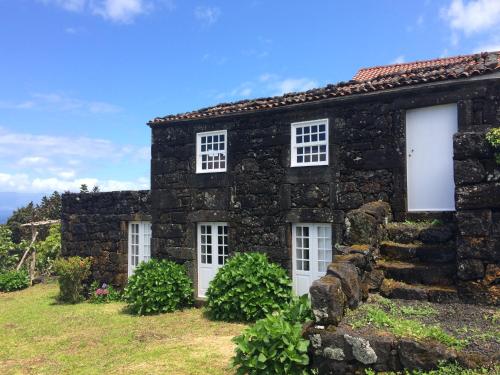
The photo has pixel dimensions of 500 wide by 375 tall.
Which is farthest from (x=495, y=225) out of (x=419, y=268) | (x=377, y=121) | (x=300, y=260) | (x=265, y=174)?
(x=265, y=174)

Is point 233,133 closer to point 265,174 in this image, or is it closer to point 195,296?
point 265,174

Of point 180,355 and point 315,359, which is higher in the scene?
point 315,359

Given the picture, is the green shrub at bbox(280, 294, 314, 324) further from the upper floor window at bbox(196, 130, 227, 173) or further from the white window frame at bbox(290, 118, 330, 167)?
the upper floor window at bbox(196, 130, 227, 173)

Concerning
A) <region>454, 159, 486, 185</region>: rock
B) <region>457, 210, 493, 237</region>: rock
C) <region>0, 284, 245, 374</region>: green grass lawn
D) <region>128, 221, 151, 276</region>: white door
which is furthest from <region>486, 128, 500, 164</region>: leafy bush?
<region>128, 221, 151, 276</region>: white door

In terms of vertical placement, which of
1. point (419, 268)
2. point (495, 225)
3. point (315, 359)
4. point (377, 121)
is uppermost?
point (377, 121)

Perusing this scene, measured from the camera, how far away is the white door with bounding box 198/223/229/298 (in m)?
11.6

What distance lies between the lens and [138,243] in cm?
1390

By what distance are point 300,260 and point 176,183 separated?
14.1ft

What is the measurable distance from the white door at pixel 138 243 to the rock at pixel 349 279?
8.94 meters

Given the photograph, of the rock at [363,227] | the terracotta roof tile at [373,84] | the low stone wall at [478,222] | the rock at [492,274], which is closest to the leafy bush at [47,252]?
the terracotta roof tile at [373,84]

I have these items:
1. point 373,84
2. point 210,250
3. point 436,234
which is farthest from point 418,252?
point 210,250

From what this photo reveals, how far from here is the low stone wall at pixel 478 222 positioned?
20.0 ft

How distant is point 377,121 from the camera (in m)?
9.14

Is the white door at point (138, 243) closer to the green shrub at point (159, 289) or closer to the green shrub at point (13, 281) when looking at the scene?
the green shrub at point (159, 289)
